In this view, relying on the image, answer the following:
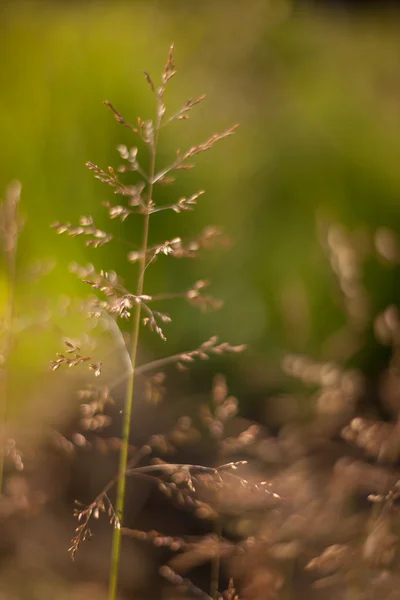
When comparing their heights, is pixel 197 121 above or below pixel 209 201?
above

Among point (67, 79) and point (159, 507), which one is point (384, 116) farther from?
point (159, 507)

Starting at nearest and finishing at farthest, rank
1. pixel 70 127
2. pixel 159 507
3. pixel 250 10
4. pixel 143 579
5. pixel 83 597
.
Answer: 1. pixel 83 597
2. pixel 143 579
3. pixel 159 507
4. pixel 70 127
5. pixel 250 10

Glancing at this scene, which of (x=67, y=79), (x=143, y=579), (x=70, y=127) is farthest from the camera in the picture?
(x=67, y=79)

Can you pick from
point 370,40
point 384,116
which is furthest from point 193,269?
point 370,40

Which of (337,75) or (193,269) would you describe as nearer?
(193,269)
